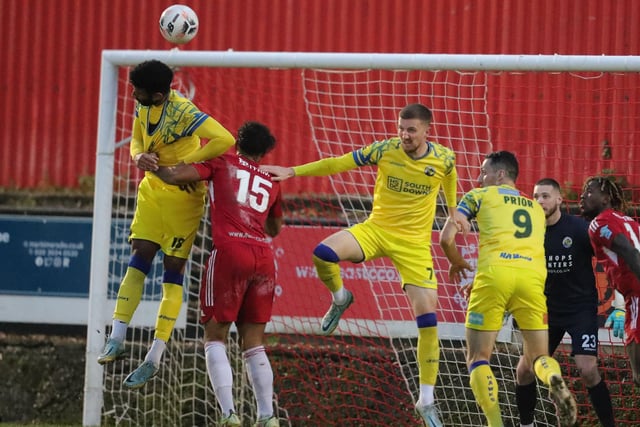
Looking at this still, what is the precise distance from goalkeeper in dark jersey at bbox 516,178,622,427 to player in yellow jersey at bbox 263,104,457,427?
810mm

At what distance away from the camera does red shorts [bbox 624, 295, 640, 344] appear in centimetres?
819

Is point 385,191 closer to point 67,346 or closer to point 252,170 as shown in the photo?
point 252,170

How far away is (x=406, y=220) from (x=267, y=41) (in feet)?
12.8

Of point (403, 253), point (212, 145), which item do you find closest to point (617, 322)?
point (403, 253)

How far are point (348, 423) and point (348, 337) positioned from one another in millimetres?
821

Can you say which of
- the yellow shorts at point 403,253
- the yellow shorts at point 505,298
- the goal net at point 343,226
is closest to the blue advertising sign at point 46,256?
the goal net at point 343,226

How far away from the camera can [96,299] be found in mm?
9609

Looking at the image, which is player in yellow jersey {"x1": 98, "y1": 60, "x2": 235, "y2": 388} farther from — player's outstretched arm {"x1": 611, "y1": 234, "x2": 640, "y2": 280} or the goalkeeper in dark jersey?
player's outstretched arm {"x1": 611, "y1": 234, "x2": 640, "y2": 280}

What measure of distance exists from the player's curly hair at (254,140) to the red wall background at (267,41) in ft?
10.1

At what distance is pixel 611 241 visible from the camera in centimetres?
803

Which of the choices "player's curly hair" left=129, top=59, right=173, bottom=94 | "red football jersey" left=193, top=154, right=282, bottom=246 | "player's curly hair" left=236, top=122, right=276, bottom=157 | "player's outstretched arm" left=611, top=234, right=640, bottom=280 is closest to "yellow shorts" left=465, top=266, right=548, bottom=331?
"player's outstretched arm" left=611, top=234, right=640, bottom=280

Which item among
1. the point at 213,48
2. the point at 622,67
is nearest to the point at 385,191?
the point at 622,67

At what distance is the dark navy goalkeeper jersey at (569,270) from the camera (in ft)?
27.6

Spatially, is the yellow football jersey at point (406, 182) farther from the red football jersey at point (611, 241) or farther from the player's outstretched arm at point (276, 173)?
the red football jersey at point (611, 241)
